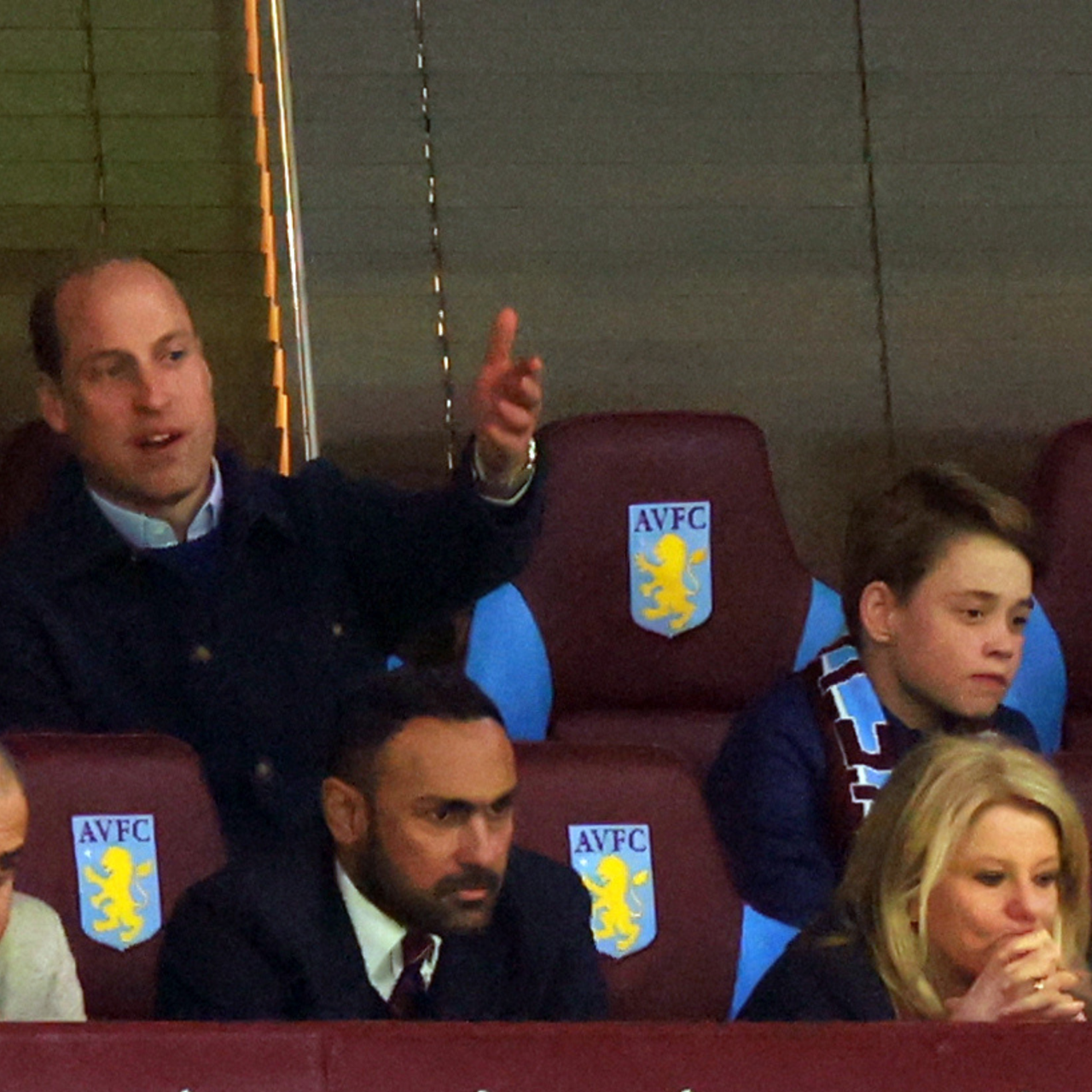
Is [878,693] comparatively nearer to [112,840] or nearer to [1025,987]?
[1025,987]

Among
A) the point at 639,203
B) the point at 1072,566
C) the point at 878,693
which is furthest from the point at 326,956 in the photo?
the point at 639,203

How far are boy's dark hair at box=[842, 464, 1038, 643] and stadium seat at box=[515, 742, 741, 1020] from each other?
1.26ft

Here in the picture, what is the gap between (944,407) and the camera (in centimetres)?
414

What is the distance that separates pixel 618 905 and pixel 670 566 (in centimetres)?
75

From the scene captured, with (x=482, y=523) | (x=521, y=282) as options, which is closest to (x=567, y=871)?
(x=482, y=523)

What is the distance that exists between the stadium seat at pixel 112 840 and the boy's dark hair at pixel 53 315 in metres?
0.46

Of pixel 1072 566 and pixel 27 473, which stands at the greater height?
pixel 27 473

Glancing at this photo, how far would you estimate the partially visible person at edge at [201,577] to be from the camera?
2658mm

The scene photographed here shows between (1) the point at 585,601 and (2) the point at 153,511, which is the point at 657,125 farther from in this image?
(2) the point at 153,511

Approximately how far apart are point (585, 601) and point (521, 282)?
92 centimetres

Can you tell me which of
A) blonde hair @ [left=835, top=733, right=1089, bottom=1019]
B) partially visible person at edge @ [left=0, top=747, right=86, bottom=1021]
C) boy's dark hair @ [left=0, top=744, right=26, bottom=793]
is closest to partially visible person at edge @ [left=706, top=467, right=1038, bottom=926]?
blonde hair @ [left=835, top=733, right=1089, bottom=1019]

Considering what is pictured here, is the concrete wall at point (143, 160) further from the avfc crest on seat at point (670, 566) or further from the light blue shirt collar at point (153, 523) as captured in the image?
the light blue shirt collar at point (153, 523)

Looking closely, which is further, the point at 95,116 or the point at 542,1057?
the point at 95,116

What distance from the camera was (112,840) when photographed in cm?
247
